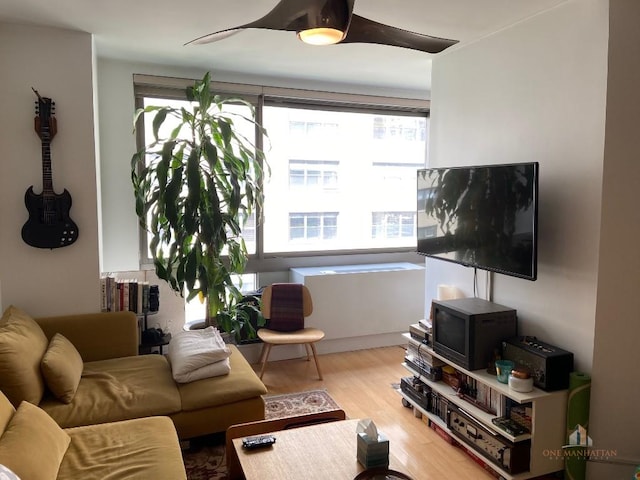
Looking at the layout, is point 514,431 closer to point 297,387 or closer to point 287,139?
point 297,387

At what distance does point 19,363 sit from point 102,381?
49 centimetres

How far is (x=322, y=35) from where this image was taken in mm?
1664

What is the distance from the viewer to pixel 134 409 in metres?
2.43

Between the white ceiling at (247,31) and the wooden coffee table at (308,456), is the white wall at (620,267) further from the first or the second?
the wooden coffee table at (308,456)

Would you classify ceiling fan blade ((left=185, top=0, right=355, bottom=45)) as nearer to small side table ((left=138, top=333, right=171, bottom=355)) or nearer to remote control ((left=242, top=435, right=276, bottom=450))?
remote control ((left=242, top=435, right=276, bottom=450))

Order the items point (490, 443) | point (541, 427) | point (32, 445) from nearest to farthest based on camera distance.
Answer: point (32, 445) → point (541, 427) → point (490, 443)

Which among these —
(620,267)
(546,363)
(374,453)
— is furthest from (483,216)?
(374,453)

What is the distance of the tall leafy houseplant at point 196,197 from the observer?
3.21 metres

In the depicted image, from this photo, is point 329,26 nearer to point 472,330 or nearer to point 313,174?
point 472,330

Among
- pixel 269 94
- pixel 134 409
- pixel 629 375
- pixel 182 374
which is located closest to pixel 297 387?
pixel 182 374

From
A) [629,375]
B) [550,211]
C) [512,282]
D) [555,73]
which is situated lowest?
[629,375]

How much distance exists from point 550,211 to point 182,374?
220cm

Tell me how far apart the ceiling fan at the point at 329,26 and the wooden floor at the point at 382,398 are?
1946 mm

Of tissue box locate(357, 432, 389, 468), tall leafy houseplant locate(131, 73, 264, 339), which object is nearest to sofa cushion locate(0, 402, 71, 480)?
tissue box locate(357, 432, 389, 468)
